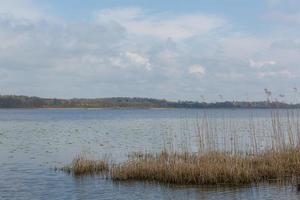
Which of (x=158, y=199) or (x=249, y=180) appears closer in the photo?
(x=158, y=199)

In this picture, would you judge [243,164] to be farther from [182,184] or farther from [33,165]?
[33,165]

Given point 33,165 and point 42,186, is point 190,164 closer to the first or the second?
point 42,186

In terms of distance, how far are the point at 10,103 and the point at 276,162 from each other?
541 ft

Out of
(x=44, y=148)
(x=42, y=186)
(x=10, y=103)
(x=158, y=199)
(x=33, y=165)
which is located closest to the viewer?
(x=158, y=199)

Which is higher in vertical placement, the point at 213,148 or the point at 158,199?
the point at 213,148

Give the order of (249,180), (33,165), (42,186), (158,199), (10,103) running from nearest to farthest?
(158,199) → (249,180) → (42,186) → (33,165) → (10,103)

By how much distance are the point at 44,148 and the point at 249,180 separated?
21.4m

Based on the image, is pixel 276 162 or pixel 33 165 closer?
pixel 276 162

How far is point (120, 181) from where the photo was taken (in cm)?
2144

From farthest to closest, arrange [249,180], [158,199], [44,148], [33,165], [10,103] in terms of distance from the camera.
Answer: [10,103]
[44,148]
[33,165]
[249,180]
[158,199]

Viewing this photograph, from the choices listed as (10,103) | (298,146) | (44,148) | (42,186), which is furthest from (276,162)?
(10,103)

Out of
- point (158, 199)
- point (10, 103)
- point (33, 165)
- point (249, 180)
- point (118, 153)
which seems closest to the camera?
point (158, 199)

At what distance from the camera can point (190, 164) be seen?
20188 mm

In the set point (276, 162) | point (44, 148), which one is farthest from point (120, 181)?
point (44, 148)
